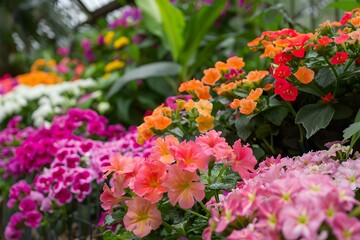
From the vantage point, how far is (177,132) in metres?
1.30

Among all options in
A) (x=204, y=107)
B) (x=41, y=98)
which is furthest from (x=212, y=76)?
(x=41, y=98)

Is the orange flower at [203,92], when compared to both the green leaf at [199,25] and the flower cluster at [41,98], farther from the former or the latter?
the flower cluster at [41,98]

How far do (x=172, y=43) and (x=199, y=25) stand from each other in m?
0.20

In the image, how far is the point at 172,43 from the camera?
2496 mm

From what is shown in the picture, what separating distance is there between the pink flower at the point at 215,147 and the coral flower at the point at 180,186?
6 centimetres

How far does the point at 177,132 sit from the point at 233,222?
1.93 ft

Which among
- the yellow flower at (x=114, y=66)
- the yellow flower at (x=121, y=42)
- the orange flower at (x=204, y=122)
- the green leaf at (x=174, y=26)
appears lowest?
the yellow flower at (x=114, y=66)

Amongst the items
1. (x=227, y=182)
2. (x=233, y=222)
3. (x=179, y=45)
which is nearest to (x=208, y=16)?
(x=179, y=45)

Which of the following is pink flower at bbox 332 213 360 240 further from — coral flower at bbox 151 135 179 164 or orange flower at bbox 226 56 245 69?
orange flower at bbox 226 56 245 69

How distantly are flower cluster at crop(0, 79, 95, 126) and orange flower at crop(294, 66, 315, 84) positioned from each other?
1756 millimetres

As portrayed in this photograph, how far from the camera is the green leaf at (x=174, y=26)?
2.43m

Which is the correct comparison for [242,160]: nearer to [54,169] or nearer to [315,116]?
[315,116]

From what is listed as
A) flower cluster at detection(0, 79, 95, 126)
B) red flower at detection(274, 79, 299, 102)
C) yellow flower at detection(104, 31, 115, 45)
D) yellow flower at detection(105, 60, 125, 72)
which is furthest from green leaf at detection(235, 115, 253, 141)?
yellow flower at detection(104, 31, 115, 45)

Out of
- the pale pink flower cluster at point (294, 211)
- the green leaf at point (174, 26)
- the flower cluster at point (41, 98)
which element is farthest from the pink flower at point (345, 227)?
the flower cluster at point (41, 98)
